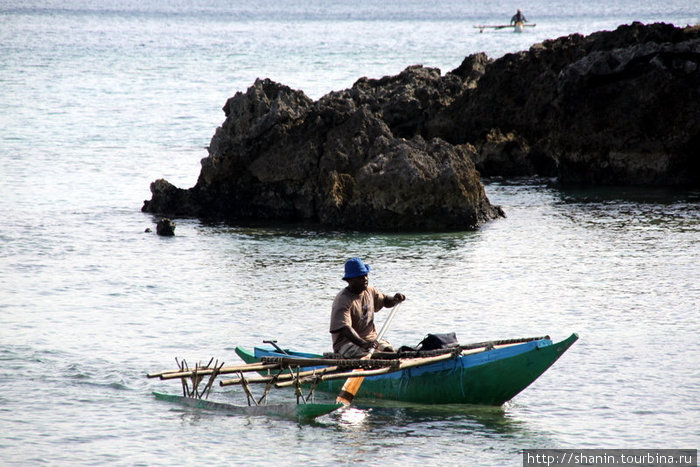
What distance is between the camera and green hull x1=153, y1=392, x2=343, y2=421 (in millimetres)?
12750

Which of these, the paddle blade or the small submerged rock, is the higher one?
the small submerged rock

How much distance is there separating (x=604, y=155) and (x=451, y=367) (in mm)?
19417

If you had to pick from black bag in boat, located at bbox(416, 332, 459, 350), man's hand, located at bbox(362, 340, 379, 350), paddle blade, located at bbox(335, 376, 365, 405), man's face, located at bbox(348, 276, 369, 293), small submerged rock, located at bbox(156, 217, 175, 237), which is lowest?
paddle blade, located at bbox(335, 376, 365, 405)

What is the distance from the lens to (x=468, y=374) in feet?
42.8

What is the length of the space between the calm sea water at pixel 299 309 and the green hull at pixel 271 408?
160mm

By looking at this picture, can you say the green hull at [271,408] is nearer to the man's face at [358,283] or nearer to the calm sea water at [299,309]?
the calm sea water at [299,309]

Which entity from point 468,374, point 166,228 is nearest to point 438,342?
point 468,374

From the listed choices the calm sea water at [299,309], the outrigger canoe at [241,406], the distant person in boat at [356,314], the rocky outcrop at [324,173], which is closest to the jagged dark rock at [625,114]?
the calm sea water at [299,309]

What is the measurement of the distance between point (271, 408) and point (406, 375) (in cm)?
185

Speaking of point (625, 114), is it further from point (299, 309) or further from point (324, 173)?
point (299, 309)

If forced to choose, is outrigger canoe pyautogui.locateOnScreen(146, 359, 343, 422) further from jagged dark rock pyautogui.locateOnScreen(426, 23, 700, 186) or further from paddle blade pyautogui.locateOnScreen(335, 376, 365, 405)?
jagged dark rock pyautogui.locateOnScreen(426, 23, 700, 186)

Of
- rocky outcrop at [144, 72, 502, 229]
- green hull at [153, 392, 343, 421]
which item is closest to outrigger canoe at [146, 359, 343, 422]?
green hull at [153, 392, 343, 421]

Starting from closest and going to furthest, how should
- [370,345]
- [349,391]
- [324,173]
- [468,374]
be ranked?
[468,374], [349,391], [370,345], [324,173]

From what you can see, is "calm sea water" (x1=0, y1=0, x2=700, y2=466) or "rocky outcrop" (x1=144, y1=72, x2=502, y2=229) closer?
"calm sea water" (x1=0, y1=0, x2=700, y2=466)
